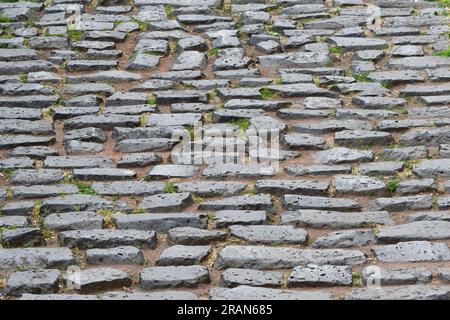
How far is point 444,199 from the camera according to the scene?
6578 mm

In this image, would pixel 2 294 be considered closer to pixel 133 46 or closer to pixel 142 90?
pixel 142 90

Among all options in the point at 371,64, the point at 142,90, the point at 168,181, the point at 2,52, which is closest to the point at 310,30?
the point at 371,64

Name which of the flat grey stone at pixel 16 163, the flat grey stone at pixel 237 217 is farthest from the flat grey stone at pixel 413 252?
the flat grey stone at pixel 16 163

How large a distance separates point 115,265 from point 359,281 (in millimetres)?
1223

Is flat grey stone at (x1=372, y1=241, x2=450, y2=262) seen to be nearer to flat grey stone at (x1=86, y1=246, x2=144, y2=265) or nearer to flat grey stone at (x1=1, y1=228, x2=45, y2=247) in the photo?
flat grey stone at (x1=86, y1=246, x2=144, y2=265)

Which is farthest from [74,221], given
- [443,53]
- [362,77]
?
[443,53]

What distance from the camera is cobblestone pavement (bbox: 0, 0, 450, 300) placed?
19.0 ft

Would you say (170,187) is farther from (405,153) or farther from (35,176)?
(405,153)

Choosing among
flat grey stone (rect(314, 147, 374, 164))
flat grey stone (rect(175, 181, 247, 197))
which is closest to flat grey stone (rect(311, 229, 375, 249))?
flat grey stone (rect(175, 181, 247, 197))

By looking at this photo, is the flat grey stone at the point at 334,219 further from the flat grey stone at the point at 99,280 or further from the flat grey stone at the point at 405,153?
the flat grey stone at the point at 99,280

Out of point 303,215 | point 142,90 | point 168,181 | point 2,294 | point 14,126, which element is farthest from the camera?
point 142,90

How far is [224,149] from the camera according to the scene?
24.7 feet

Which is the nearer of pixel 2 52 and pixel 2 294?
pixel 2 294

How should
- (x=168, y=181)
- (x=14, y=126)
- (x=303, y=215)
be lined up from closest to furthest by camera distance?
(x=303, y=215)
(x=168, y=181)
(x=14, y=126)
